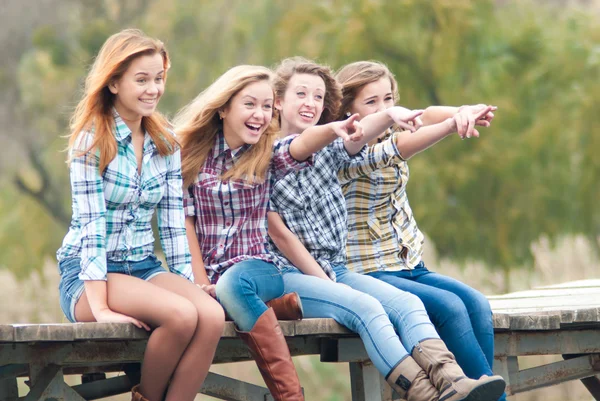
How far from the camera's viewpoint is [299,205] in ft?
14.7

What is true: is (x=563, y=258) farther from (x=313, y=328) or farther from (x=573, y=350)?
(x=313, y=328)

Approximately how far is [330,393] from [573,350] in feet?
15.5

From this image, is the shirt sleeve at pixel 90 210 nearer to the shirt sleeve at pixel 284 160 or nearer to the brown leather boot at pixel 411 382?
the shirt sleeve at pixel 284 160

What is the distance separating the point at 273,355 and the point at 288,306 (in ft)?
0.73

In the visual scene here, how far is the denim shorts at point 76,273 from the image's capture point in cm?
391

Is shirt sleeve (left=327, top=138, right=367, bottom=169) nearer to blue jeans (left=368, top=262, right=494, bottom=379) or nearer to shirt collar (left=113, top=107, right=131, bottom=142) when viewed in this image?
blue jeans (left=368, top=262, right=494, bottom=379)

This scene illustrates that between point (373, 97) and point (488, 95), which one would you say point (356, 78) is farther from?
point (488, 95)

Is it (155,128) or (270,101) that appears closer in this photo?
(155,128)

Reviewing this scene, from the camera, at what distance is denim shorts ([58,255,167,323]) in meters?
3.91

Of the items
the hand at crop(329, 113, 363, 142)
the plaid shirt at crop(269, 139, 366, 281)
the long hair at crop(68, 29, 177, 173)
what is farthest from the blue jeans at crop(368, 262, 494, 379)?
the long hair at crop(68, 29, 177, 173)

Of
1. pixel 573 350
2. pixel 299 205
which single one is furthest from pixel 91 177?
pixel 573 350

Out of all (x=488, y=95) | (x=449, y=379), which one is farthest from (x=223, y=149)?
(x=488, y=95)

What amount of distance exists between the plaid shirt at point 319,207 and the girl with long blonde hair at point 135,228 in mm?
546

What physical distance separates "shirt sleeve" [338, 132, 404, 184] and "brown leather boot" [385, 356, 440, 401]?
0.98 m
